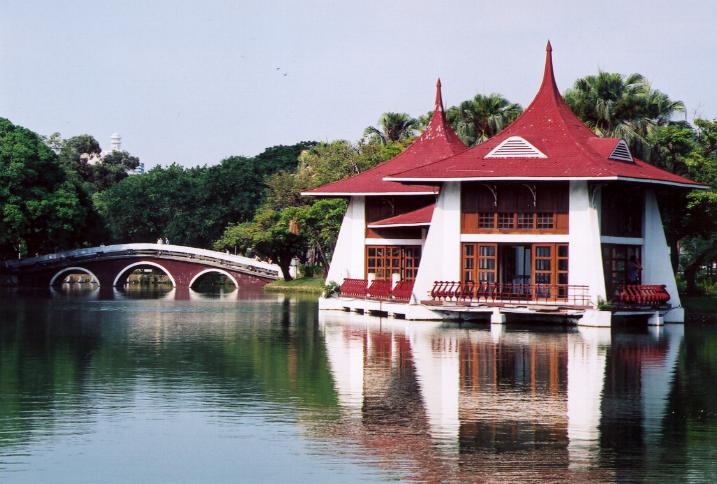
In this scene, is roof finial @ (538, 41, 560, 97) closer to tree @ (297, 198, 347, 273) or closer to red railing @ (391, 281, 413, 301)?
red railing @ (391, 281, 413, 301)

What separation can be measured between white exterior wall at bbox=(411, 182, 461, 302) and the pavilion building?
3cm

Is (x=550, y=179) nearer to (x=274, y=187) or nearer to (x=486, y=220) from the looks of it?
(x=486, y=220)

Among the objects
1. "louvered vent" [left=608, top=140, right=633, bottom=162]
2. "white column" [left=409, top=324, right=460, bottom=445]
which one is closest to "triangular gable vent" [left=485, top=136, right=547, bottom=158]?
"louvered vent" [left=608, top=140, right=633, bottom=162]

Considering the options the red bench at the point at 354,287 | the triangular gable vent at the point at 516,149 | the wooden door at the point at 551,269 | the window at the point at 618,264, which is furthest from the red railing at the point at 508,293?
the red bench at the point at 354,287

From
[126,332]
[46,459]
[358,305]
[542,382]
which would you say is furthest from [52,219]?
[46,459]

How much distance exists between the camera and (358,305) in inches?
1720

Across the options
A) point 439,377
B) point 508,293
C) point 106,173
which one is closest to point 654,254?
point 508,293

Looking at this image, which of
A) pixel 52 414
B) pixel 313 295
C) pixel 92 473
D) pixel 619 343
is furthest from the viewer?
pixel 313 295

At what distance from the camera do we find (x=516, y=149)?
37656mm

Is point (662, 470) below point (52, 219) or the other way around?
below

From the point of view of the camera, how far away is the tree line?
150 feet

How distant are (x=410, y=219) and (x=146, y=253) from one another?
122ft

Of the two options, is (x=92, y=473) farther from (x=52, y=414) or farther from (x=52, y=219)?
(x=52, y=219)

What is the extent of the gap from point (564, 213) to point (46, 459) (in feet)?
79.1
